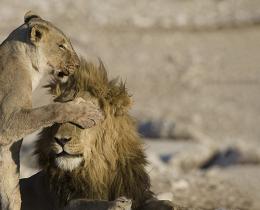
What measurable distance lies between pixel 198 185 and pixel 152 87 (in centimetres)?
776

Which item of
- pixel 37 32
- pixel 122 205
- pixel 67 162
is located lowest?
pixel 122 205

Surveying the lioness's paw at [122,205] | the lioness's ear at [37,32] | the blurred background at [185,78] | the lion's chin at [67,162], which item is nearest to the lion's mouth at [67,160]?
the lion's chin at [67,162]

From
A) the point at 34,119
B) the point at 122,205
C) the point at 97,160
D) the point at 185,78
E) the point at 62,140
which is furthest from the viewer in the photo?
the point at 185,78

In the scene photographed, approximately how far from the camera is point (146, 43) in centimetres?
1984

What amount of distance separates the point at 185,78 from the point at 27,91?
1189 cm

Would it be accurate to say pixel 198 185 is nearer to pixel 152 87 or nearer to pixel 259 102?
pixel 259 102

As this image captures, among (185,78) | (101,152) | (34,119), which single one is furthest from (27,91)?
(185,78)

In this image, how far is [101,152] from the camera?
5.51 m

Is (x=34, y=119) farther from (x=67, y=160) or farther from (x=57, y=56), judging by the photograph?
(x=57, y=56)

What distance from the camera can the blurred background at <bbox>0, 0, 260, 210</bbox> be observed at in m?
8.97

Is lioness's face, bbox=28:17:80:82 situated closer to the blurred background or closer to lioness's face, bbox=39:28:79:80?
lioness's face, bbox=39:28:79:80

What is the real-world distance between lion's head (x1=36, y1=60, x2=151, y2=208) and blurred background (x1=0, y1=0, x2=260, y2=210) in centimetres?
133

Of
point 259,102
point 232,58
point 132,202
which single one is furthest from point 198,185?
point 232,58

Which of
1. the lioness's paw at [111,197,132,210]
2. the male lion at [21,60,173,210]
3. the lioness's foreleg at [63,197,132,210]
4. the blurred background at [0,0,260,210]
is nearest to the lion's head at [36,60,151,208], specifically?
the male lion at [21,60,173,210]
